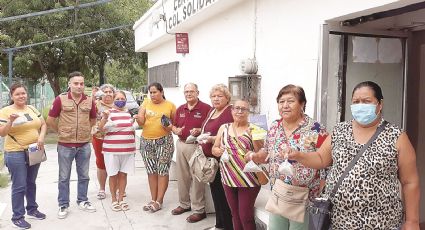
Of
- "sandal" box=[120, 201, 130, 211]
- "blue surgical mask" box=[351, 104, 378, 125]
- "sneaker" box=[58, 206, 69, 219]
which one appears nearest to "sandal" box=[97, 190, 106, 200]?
"sandal" box=[120, 201, 130, 211]

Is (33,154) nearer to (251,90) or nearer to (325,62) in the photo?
(251,90)

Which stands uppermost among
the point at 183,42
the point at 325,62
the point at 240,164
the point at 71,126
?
the point at 183,42

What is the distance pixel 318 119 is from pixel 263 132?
49 centimetres

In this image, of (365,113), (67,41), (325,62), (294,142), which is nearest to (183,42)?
(325,62)

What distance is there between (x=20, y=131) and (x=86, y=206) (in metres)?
1.37

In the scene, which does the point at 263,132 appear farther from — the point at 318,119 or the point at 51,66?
the point at 51,66

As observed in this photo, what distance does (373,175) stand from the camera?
7.80 ft

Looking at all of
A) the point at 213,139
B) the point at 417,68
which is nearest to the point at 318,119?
the point at 213,139

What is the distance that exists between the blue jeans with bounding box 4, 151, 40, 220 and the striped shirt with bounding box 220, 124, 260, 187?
242 centimetres

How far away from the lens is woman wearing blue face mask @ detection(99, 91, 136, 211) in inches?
205

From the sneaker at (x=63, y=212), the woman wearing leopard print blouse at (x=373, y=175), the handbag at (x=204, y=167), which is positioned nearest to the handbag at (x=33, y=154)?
the sneaker at (x=63, y=212)

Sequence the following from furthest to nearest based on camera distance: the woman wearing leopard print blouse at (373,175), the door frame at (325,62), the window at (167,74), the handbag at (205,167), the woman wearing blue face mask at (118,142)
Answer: the window at (167,74) → the woman wearing blue face mask at (118,142) → the handbag at (205,167) → the door frame at (325,62) → the woman wearing leopard print blouse at (373,175)

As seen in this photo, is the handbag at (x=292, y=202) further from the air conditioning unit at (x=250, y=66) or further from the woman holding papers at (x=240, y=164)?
the air conditioning unit at (x=250, y=66)

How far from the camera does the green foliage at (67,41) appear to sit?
14.7 m
